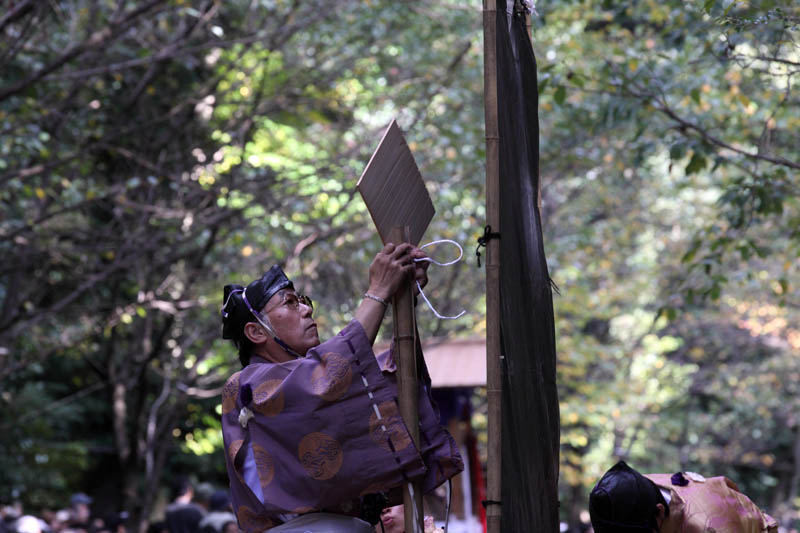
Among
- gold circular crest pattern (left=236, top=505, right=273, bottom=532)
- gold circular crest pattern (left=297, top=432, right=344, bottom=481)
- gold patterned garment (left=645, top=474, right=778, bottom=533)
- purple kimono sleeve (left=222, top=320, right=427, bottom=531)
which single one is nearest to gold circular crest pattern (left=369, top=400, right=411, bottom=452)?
purple kimono sleeve (left=222, top=320, right=427, bottom=531)

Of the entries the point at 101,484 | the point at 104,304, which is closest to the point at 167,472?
the point at 101,484

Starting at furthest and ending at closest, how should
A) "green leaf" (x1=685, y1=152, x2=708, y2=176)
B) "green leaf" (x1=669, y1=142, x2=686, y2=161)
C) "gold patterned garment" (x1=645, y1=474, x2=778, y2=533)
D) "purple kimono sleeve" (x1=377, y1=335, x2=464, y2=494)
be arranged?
"green leaf" (x1=685, y1=152, x2=708, y2=176)
"green leaf" (x1=669, y1=142, x2=686, y2=161)
"gold patterned garment" (x1=645, y1=474, x2=778, y2=533)
"purple kimono sleeve" (x1=377, y1=335, x2=464, y2=494)

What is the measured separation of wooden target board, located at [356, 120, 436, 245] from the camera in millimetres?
2668

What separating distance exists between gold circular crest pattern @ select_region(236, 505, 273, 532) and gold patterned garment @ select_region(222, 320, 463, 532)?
0.15 ft

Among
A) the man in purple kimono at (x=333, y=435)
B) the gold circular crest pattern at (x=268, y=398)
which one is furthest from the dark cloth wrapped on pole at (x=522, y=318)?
the gold circular crest pattern at (x=268, y=398)

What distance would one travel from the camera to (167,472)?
51.0 ft

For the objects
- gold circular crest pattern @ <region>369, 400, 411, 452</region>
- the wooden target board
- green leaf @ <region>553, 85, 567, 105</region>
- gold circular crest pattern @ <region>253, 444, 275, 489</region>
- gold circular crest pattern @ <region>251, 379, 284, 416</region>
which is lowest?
gold circular crest pattern @ <region>253, 444, 275, 489</region>

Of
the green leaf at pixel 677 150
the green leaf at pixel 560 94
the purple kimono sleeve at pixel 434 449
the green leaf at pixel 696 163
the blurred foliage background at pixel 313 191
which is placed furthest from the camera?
the blurred foliage background at pixel 313 191

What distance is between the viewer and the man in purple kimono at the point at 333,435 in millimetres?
2586

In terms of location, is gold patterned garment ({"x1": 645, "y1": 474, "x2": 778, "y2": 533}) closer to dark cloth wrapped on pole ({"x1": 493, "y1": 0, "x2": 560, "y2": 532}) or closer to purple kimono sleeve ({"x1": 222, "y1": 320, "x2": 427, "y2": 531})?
dark cloth wrapped on pole ({"x1": 493, "y1": 0, "x2": 560, "y2": 532})

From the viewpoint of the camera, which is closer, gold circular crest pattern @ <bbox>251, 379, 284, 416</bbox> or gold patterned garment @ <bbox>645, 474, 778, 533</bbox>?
gold circular crest pattern @ <bbox>251, 379, 284, 416</bbox>

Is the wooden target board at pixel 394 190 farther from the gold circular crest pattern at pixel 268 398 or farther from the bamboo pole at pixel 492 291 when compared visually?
the gold circular crest pattern at pixel 268 398

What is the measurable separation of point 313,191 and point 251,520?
727 centimetres

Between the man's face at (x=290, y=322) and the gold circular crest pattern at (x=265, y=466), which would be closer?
the gold circular crest pattern at (x=265, y=466)
